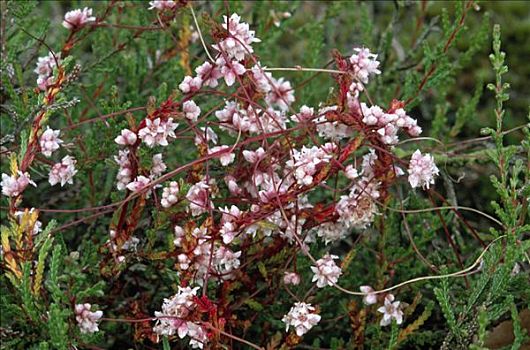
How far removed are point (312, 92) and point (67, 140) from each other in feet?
1.70

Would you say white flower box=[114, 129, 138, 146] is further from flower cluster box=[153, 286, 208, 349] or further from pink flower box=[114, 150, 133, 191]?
flower cluster box=[153, 286, 208, 349]

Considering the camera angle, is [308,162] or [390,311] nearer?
[308,162]

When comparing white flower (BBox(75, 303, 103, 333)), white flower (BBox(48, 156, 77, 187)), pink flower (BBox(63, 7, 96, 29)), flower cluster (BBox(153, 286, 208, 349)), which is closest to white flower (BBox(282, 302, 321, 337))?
flower cluster (BBox(153, 286, 208, 349))

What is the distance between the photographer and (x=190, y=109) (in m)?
1.10

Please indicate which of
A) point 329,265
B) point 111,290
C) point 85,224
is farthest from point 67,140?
point 329,265

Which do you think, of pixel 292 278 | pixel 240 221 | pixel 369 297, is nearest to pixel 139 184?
pixel 240 221

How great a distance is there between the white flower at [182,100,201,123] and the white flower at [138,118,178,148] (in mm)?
34

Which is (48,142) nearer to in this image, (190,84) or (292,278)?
(190,84)

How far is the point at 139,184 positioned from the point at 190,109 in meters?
0.13

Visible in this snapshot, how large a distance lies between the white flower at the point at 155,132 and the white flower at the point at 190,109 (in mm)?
34

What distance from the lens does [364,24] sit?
5.86ft

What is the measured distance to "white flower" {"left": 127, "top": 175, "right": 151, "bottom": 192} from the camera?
1.07 metres

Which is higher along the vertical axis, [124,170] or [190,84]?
[190,84]

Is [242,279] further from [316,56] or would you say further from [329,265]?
[316,56]
